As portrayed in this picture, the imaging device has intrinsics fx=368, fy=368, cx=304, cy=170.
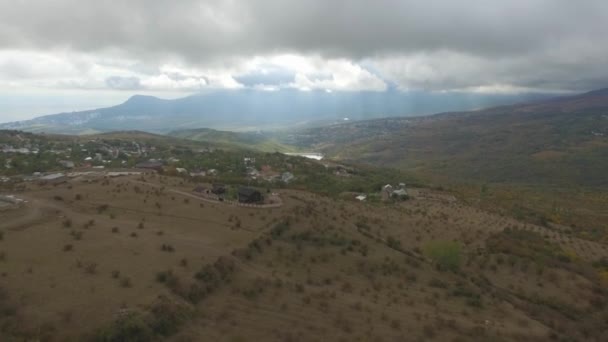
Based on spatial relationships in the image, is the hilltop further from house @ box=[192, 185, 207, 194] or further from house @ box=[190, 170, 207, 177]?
house @ box=[190, 170, 207, 177]

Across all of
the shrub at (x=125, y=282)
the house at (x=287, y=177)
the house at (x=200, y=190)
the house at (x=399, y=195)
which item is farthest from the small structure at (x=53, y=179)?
the house at (x=399, y=195)

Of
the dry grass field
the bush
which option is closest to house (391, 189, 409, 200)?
→ the dry grass field

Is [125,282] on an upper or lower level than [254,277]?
upper

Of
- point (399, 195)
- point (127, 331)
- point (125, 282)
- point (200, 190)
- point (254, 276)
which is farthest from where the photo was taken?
point (399, 195)

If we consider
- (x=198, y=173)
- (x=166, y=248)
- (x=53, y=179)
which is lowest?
(x=198, y=173)

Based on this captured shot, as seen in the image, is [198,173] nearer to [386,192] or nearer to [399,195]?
[386,192]

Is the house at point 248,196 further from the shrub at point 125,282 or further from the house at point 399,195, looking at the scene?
the house at point 399,195

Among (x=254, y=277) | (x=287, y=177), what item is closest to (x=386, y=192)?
(x=287, y=177)

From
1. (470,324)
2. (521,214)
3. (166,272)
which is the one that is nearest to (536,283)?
(470,324)
